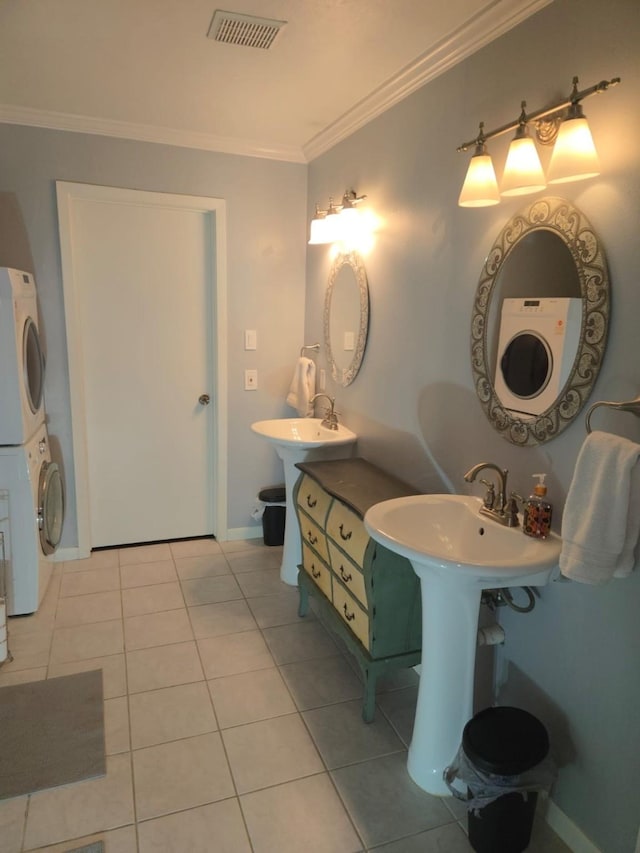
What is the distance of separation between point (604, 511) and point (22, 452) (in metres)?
2.36

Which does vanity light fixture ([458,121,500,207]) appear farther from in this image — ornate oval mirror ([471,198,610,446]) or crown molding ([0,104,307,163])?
crown molding ([0,104,307,163])

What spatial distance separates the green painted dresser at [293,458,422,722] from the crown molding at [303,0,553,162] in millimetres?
1581

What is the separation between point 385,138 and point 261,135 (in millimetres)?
862

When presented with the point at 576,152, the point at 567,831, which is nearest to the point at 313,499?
the point at 567,831

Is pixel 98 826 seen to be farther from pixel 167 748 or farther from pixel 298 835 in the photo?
pixel 298 835

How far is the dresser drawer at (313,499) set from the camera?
236 centimetres

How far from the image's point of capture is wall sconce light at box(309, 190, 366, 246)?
2.67 metres

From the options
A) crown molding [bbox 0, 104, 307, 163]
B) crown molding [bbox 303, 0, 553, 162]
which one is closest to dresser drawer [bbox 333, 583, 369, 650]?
crown molding [bbox 303, 0, 553, 162]

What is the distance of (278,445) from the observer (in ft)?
9.07

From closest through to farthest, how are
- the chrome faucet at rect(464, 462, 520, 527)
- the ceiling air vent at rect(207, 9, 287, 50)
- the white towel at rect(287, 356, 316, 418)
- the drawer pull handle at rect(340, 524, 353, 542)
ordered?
the chrome faucet at rect(464, 462, 520, 527)
the ceiling air vent at rect(207, 9, 287, 50)
the drawer pull handle at rect(340, 524, 353, 542)
the white towel at rect(287, 356, 316, 418)

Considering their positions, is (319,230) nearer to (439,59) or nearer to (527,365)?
(439,59)

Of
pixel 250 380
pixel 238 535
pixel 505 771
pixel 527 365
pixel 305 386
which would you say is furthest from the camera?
pixel 238 535

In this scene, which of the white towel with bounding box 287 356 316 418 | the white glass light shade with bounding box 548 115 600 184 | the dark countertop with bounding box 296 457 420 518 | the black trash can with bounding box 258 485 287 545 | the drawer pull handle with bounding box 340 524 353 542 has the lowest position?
the black trash can with bounding box 258 485 287 545

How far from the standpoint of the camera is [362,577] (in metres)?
2.01
